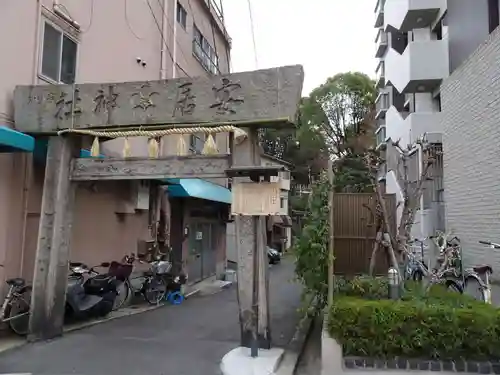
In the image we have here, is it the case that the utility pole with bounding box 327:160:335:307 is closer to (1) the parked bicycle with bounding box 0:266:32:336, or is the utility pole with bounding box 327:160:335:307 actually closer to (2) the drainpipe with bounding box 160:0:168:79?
(1) the parked bicycle with bounding box 0:266:32:336

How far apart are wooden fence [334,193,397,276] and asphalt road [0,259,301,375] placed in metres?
1.75

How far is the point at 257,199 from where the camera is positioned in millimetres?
6559

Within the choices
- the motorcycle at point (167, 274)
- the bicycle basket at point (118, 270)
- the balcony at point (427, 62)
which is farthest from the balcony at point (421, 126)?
the bicycle basket at point (118, 270)

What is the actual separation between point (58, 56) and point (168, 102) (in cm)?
299

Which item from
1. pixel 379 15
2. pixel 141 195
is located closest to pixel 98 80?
pixel 141 195

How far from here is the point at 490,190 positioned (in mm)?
9031

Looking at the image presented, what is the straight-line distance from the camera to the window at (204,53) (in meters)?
16.0

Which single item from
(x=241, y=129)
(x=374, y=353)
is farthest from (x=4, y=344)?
(x=374, y=353)

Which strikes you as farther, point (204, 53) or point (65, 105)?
point (204, 53)

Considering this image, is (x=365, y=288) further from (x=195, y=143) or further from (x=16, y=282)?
(x=195, y=143)

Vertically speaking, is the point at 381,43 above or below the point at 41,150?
above

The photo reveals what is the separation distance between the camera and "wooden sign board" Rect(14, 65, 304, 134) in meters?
6.55

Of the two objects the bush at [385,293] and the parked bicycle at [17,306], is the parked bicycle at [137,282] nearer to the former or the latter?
the parked bicycle at [17,306]

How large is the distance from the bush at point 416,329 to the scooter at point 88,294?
16.4ft
